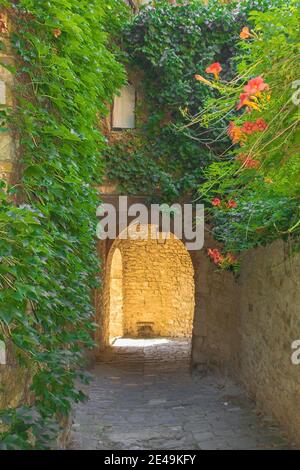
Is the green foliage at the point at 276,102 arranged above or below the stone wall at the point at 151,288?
above

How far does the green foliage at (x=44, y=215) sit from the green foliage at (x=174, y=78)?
3114 mm

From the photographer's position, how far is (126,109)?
678 centimetres

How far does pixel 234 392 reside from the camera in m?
5.84

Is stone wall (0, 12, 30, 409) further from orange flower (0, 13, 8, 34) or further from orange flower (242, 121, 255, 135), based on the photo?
orange flower (242, 121, 255, 135)

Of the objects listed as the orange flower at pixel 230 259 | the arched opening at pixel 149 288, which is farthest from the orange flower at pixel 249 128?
the arched opening at pixel 149 288

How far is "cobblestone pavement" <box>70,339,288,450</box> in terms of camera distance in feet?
13.2

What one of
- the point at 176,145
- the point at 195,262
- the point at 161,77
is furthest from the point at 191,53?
the point at 195,262

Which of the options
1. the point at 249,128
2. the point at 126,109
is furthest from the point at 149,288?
the point at 249,128

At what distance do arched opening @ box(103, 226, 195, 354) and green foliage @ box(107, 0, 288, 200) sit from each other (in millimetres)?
6663

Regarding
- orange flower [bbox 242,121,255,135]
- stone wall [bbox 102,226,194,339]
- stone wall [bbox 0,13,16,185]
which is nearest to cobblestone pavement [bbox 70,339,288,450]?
stone wall [bbox 0,13,16,185]

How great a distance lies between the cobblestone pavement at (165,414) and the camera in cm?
403

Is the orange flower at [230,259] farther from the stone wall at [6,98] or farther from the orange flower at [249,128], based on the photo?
the stone wall at [6,98]

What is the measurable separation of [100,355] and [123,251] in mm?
5139

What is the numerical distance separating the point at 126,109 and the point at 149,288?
7.71 meters
